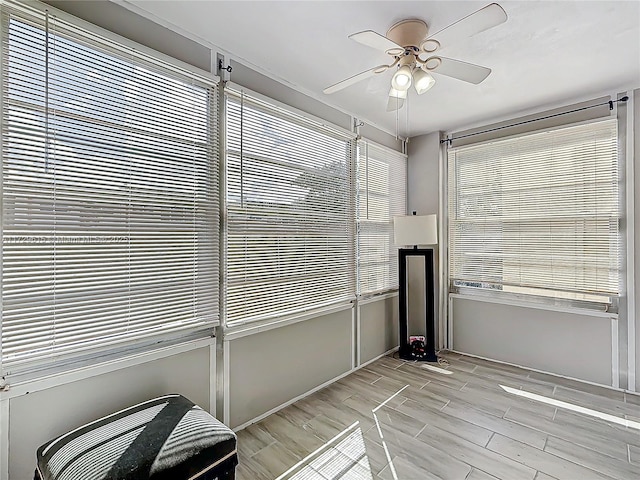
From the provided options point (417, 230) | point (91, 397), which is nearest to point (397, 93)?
point (417, 230)

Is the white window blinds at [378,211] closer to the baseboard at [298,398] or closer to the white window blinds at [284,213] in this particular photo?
the white window blinds at [284,213]

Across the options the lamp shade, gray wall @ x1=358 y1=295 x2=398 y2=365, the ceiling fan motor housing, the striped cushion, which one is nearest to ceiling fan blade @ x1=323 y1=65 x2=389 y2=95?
the ceiling fan motor housing

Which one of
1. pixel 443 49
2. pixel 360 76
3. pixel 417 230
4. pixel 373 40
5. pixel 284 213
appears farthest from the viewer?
pixel 417 230

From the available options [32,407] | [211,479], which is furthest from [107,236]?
[211,479]

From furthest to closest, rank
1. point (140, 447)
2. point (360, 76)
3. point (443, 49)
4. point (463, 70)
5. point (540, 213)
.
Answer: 1. point (540, 213)
2. point (443, 49)
3. point (360, 76)
4. point (463, 70)
5. point (140, 447)

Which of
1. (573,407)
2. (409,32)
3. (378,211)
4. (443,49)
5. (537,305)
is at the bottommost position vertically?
(573,407)

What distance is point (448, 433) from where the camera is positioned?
239 cm

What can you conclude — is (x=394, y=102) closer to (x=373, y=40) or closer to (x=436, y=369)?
(x=373, y=40)

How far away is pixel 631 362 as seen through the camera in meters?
3.00

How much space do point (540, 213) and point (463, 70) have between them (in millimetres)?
2238

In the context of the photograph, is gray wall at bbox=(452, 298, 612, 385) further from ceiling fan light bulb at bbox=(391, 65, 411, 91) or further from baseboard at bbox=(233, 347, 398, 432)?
ceiling fan light bulb at bbox=(391, 65, 411, 91)

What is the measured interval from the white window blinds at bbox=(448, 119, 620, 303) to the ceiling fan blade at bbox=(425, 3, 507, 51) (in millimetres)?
2435

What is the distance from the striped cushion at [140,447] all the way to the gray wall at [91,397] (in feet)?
0.45

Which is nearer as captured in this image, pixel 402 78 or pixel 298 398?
pixel 402 78
